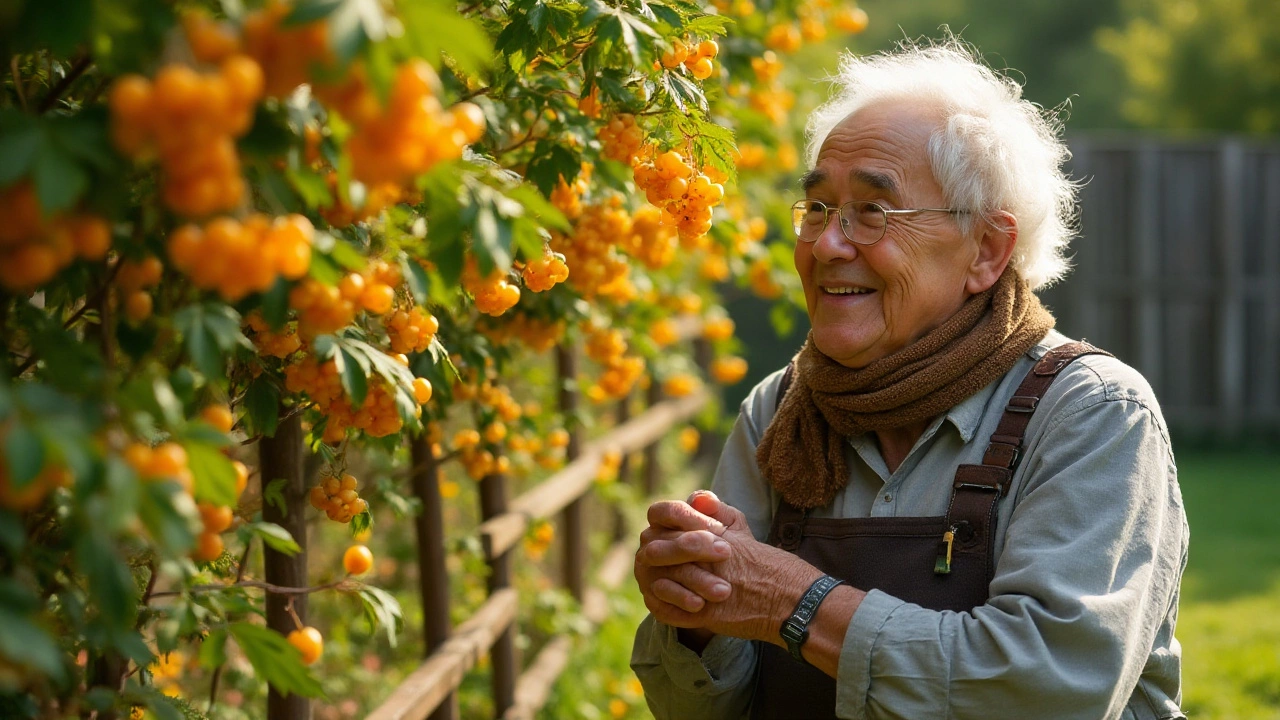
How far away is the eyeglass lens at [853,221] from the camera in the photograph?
2139 millimetres

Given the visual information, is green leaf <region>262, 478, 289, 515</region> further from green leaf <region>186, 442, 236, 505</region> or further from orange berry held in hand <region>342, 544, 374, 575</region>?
green leaf <region>186, 442, 236, 505</region>

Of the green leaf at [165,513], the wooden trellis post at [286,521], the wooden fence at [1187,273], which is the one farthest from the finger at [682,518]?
the wooden fence at [1187,273]

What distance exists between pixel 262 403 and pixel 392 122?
0.75 m

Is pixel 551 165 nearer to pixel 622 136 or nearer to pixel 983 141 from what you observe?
pixel 622 136

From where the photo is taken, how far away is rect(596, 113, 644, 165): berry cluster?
1931 mm

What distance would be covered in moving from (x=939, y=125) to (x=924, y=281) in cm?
29

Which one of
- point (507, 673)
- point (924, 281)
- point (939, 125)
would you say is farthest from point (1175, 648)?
point (507, 673)

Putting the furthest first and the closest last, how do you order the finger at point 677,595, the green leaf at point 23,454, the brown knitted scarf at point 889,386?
the brown knitted scarf at point 889,386 → the finger at point 677,595 → the green leaf at point 23,454

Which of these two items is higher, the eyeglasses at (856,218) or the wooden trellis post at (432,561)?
the eyeglasses at (856,218)

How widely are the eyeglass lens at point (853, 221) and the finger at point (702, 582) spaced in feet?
2.23

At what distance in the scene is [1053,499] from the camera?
1.82 m

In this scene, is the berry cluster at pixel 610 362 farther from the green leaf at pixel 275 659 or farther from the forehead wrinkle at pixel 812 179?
the green leaf at pixel 275 659

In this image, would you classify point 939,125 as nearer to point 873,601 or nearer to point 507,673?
point 873,601

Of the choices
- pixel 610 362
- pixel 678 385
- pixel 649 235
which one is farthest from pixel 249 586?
pixel 678 385
